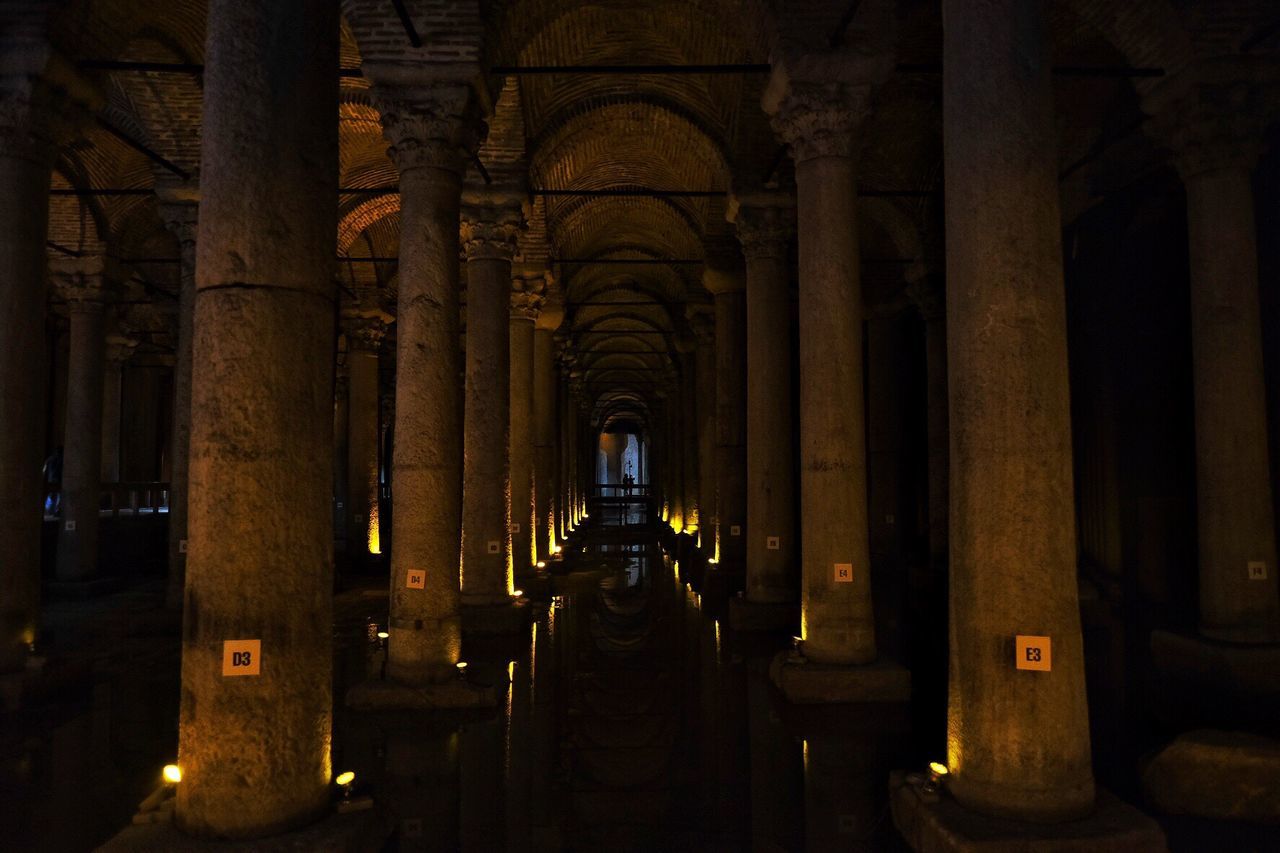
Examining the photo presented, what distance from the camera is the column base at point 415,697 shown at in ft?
22.4

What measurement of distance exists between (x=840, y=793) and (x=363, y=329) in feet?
53.0

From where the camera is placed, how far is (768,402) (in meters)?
10.1

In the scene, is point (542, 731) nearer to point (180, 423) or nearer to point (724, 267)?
point (180, 423)

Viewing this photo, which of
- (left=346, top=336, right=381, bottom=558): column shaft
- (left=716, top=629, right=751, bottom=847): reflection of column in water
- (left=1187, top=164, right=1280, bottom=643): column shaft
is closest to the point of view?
(left=716, top=629, right=751, bottom=847): reflection of column in water

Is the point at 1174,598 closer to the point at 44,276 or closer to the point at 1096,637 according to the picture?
the point at 1096,637

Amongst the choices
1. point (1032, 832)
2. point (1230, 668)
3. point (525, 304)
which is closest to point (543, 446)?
point (525, 304)

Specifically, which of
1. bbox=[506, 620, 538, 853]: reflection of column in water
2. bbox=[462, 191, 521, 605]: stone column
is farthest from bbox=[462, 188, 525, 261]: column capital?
bbox=[506, 620, 538, 853]: reflection of column in water

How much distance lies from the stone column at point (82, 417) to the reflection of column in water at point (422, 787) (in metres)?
9.57

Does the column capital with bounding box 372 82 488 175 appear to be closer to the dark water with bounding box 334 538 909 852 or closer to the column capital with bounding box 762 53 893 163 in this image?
the column capital with bounding box 762 53 893 163

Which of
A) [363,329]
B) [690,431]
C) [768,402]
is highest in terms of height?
[363,329]

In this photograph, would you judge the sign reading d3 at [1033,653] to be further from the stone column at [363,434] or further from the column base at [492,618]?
the stone column at [363,434]

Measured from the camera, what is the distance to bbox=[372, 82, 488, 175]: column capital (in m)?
7.33

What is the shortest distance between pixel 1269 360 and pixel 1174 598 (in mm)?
3425

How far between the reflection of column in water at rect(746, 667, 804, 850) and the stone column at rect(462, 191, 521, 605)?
402 centimetres
